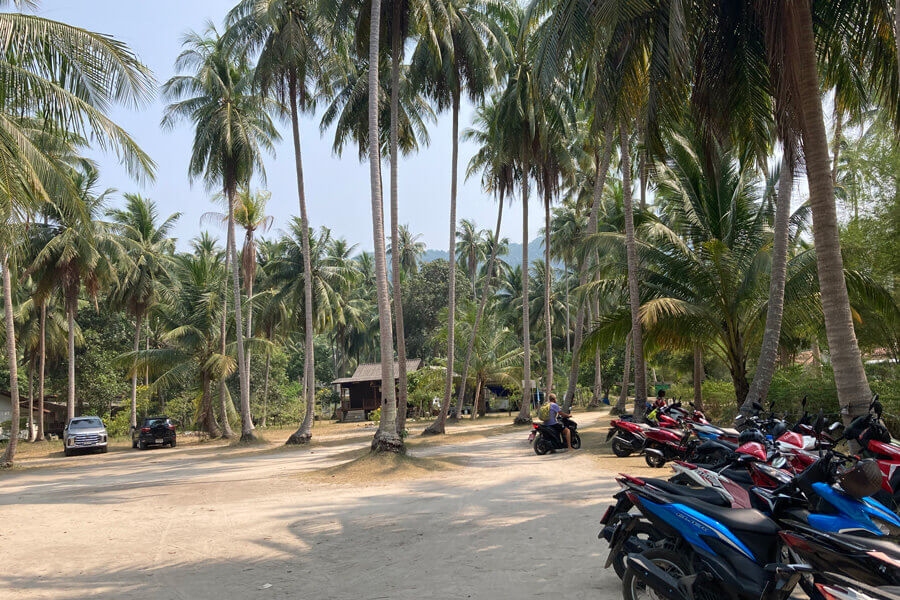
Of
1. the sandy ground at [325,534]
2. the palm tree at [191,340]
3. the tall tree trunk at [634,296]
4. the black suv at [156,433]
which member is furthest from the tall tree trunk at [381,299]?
the black suv at [156,433]

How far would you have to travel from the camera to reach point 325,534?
736 cm

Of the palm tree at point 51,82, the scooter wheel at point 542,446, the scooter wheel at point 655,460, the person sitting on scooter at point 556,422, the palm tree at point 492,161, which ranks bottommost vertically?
the scooter wheel at point 542,446

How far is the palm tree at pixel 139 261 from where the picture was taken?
103ft

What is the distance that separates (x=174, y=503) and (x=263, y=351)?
1845 centimetres

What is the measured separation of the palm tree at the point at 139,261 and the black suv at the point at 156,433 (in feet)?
10.6

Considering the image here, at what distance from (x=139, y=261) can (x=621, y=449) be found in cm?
2692

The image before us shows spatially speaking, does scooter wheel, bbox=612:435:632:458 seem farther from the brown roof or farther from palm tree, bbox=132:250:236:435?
the brown roof

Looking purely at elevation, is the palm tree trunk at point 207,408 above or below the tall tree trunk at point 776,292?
below

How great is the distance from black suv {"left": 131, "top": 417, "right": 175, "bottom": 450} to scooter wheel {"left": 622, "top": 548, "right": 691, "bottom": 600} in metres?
28.1

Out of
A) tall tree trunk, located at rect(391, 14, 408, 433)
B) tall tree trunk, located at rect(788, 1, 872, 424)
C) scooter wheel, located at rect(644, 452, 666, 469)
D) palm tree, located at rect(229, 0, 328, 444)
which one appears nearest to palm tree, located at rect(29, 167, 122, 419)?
palm tree, located at rect(229, 0, 328, 444)

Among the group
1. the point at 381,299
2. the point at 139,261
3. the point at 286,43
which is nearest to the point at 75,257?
the point at 139,261

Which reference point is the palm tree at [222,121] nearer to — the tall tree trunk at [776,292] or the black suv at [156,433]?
the black suv at [156,433]

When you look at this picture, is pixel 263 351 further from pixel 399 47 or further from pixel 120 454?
pixel 399 47

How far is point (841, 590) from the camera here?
2.77 metres
